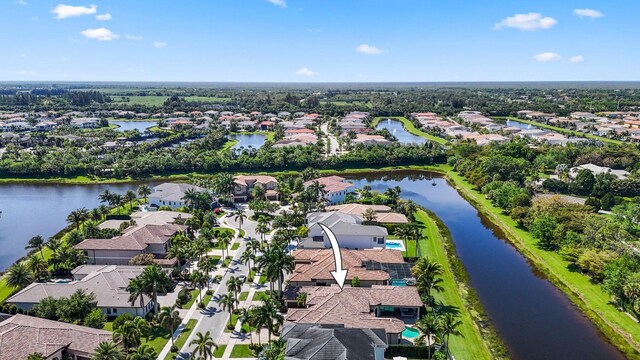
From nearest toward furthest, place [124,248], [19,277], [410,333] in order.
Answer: [410,333], [19,277], [124,248]

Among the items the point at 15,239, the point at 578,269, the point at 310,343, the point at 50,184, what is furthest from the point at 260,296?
the point at 50,184

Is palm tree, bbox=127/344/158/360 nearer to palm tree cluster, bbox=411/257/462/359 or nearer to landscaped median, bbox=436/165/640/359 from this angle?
palm tree cluster, bbox=411/257/462/359

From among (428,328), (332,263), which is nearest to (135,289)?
(332,263)

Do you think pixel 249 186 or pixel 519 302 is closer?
pixel 519 302

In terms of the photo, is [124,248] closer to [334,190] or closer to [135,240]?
[135,240]

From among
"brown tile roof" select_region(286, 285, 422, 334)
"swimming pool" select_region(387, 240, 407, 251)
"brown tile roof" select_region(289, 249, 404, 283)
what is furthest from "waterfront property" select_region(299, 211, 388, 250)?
"brown tile roof" select_region(286, 285, 422, 334)

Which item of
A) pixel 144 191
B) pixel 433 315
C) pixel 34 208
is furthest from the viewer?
pixel 34 208

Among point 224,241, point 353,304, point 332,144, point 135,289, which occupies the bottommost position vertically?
point 353,304
